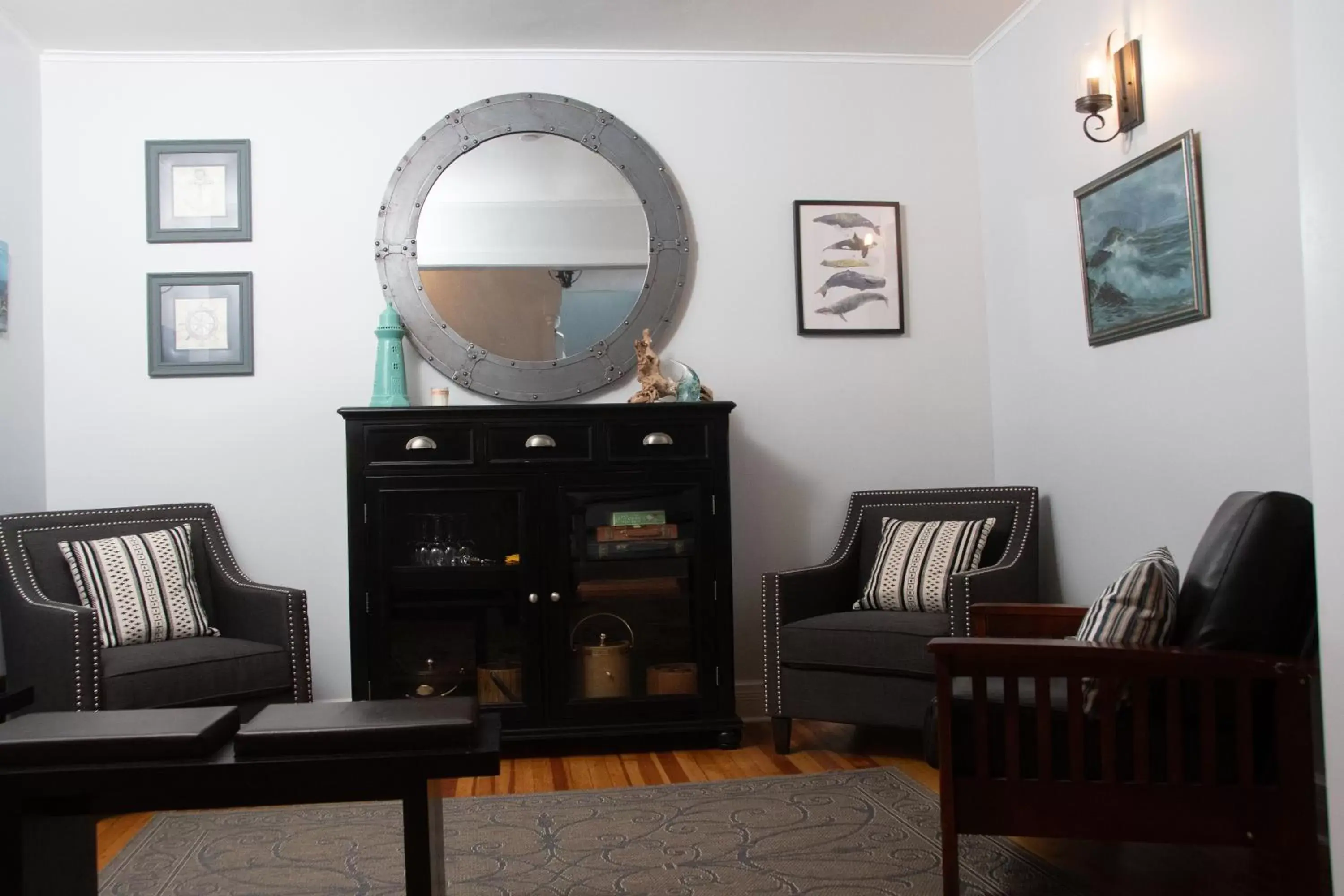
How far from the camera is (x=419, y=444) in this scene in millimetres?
3643

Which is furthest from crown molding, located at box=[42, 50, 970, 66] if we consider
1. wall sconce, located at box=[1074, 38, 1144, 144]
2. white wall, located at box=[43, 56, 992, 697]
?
wall sconce, located at box=[1074, 38, 1144, 144]

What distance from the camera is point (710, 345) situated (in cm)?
426

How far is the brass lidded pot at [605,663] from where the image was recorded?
3.69 m

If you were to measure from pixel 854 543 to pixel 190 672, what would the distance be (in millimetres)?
2219

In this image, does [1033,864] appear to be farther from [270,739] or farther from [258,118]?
[258,118]

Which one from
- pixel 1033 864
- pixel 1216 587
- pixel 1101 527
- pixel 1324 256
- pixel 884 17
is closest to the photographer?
pixel 1324 256

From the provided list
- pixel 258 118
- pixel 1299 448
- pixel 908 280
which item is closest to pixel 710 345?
pixel 908 280

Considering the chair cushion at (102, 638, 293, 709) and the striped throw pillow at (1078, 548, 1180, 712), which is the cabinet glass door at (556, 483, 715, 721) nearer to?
the chair cushion at (102, 638, 293, 709)

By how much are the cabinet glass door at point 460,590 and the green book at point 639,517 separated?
29 centimetres

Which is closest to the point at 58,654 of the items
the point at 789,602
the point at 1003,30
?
the point at 789,602

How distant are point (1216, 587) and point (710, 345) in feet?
7.70

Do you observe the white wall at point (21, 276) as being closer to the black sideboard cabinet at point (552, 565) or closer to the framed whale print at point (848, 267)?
the black sideboard cabinet at point (552, 565)

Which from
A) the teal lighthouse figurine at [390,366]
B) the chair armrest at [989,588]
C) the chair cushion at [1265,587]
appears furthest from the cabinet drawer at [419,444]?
the chair cushion at [1265,587]

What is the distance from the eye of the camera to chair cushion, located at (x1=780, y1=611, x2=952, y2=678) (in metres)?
3.35
